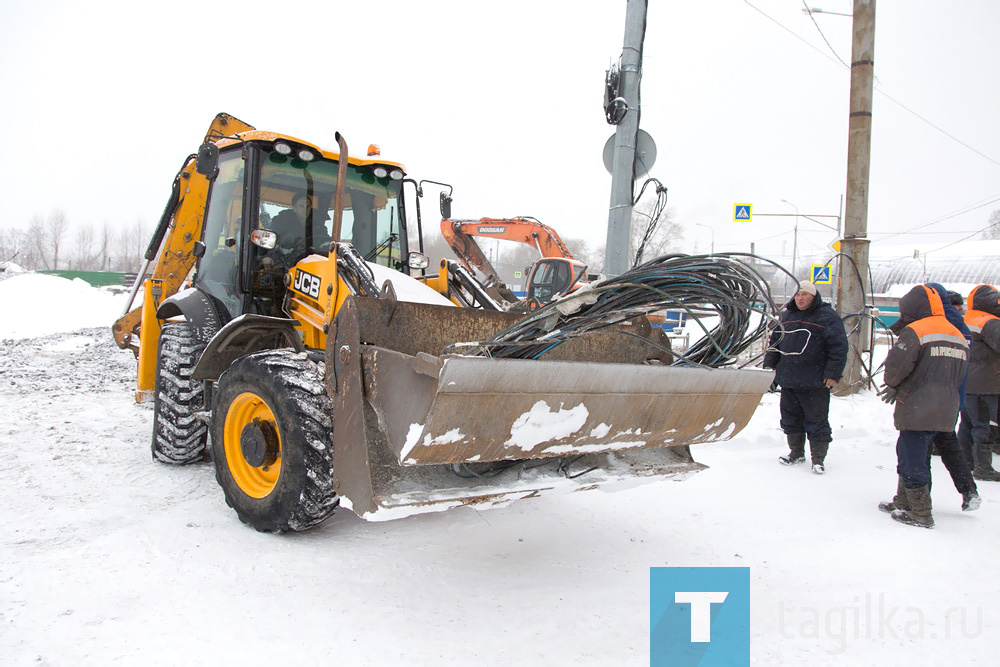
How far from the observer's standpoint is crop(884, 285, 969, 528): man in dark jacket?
166 inches

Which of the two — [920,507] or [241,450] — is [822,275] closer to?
[920,507]

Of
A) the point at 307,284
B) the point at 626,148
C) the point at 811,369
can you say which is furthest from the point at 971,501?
the point at 307,284

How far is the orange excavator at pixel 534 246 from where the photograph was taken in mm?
12930

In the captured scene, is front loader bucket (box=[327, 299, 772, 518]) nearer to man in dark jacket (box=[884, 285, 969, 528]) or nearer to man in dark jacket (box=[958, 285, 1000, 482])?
man in dark jacket (box=[884, 285, 969, 528])

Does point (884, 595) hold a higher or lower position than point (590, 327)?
lower

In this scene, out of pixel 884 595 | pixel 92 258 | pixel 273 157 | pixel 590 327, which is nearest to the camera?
pixel 590 327

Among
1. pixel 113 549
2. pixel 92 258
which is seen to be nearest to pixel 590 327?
pixel 113 549

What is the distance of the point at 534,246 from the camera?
1415 centimetres

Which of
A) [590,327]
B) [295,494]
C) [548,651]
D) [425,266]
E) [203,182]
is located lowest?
[548,651]

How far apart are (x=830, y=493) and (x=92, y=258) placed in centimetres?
9520

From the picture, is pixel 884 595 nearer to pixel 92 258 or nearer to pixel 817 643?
pixel 817 643

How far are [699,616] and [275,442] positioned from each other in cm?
228

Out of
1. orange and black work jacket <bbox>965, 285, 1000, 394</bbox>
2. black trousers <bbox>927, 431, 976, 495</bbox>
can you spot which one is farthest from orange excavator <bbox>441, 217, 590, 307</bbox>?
black trousers <bbox>927, 431, 976, 495</bbox>

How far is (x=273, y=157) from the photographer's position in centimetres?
465
